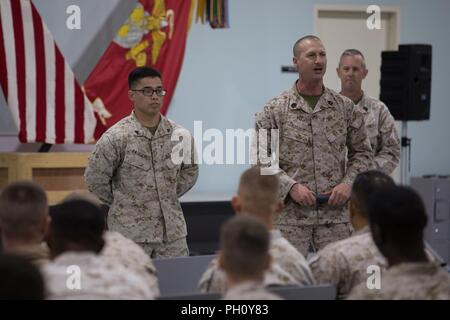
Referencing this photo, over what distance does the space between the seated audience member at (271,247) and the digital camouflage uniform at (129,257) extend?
20 cm

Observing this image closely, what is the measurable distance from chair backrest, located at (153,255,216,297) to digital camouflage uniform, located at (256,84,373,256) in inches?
41.9

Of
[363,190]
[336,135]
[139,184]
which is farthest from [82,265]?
[336,135]

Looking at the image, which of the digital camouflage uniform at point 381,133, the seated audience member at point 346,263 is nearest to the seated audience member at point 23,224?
the seated audience member at point 346,263

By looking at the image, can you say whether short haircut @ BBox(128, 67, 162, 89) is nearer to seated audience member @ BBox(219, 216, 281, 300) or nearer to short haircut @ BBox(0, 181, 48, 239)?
short haircut @ BBox(0, 181, 48, 239)

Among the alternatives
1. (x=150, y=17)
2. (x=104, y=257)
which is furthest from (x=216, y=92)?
(x=104, y=257)

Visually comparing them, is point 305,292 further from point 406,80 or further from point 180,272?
point 406,80

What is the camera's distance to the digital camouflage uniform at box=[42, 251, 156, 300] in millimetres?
2506

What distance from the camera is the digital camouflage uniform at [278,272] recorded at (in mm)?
2822

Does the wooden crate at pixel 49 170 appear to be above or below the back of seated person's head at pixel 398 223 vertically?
below

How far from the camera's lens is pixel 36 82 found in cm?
642

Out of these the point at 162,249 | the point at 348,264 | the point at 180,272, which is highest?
the point at 348,264

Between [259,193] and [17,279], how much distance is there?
3.94ft

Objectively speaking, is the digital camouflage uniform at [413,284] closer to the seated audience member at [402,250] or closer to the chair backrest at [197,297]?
the seated audience member at [402,250]
